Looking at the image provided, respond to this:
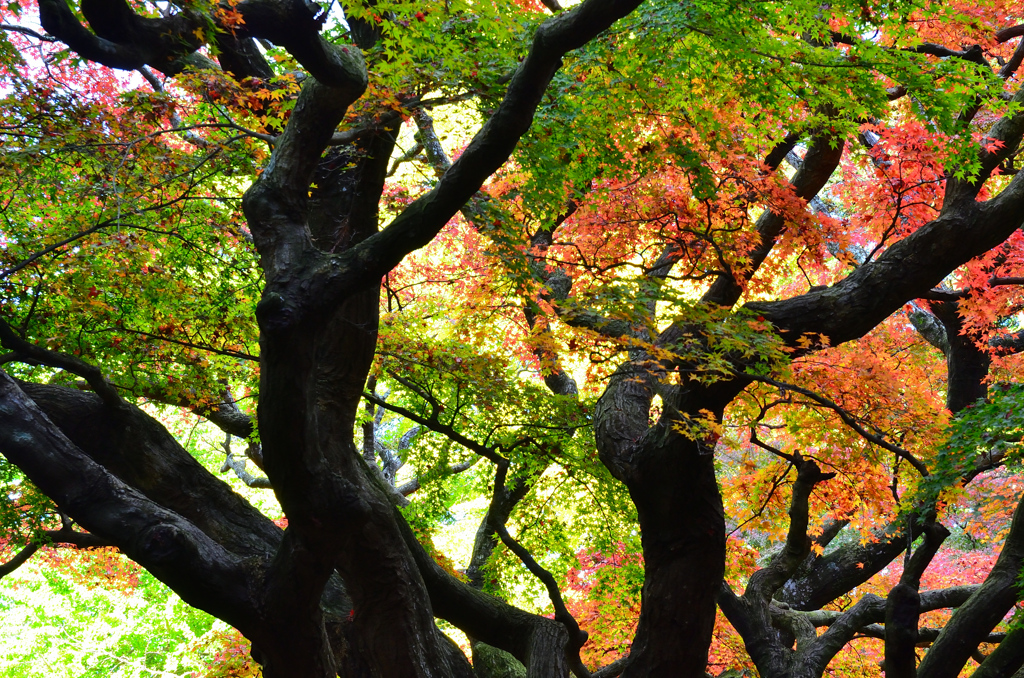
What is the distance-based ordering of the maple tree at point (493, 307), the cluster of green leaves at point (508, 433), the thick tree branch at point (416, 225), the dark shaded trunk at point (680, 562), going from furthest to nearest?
the cluster of green leaves at point (508, 433) → the dark shaded trunk at point (680, 562) → the maple tree at point (493, 307) → the thick tree branch at point (416, 225)

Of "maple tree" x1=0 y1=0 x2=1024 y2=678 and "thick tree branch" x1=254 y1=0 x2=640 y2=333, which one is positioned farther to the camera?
"maple tree" x1=0 y1=0 x2=1024 y2=678

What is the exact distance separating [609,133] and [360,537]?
318cm

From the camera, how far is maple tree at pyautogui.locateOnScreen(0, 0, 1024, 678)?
12.0ft

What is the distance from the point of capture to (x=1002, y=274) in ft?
23.1

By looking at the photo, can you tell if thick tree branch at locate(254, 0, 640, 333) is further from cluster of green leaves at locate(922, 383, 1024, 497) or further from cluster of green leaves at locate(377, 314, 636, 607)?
cluster of green leaves at locate(922, 383, 1024, 497)

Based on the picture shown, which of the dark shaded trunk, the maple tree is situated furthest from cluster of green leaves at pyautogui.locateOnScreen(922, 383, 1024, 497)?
the dark shaded trunk

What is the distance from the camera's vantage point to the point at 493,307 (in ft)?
23.2

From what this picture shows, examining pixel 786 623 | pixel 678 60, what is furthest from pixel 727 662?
pixel 678 60

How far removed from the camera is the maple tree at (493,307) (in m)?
3.65

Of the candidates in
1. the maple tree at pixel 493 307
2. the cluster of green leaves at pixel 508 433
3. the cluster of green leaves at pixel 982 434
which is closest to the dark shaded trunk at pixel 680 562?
the maple tree at pixel 493 307

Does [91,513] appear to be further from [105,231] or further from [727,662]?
[727,662]

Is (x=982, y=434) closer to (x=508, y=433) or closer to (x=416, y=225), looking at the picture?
(x=416, y=225)

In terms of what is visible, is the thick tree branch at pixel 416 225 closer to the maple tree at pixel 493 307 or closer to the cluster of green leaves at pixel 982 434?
the maple tree at pixel 493 307

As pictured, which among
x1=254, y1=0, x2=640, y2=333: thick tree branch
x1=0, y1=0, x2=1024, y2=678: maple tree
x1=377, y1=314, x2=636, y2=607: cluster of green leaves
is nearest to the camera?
x1=254, y1=0, x2=640, y2=333: thick tree branch
